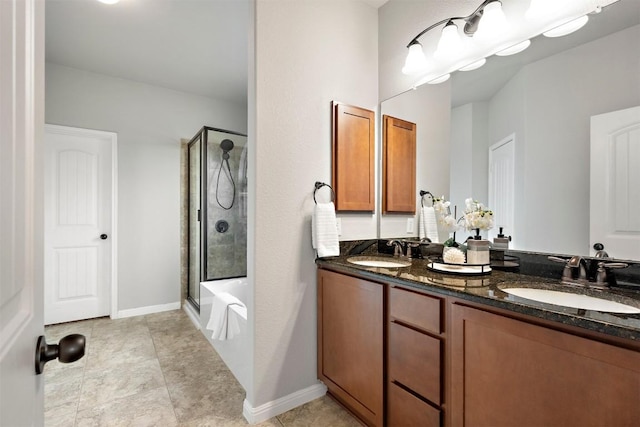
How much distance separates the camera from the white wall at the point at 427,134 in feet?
6.40

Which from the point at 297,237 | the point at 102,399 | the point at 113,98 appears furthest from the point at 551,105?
the point at 113,98

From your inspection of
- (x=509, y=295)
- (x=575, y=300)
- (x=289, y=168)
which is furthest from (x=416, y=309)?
(x=289, y=168)

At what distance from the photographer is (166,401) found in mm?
1879

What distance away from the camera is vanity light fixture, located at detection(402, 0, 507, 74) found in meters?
1.55

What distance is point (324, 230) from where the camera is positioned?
1867mm

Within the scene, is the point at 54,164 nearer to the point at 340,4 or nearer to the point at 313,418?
the point at 340,4

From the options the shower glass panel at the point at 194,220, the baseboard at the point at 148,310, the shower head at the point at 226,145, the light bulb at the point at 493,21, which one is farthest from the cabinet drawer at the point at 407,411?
the baseboard at the point at 148,310

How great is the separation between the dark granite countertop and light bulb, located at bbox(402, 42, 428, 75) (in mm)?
1289

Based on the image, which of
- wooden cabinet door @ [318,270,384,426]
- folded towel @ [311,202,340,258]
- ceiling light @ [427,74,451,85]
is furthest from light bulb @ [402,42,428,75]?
wooden cabinet door @ [318,270,384,426]

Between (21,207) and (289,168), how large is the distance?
1.45 m

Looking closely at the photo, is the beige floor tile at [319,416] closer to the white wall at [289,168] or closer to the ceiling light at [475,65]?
the white wall at [289,168]

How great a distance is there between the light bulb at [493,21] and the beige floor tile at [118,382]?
2.92 metres

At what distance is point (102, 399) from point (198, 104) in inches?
125

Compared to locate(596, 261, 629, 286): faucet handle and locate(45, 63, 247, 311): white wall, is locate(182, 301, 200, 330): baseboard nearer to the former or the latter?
locate(45, 63, 247, 311): white wall
